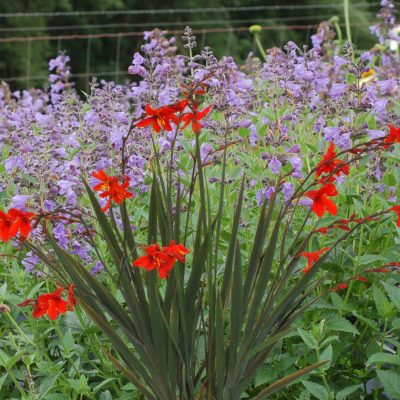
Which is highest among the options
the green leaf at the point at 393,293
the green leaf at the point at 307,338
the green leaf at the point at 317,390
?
the green leaf at the point at 393,293

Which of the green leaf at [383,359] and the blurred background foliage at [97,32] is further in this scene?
the blurred background foliage at [97,32]

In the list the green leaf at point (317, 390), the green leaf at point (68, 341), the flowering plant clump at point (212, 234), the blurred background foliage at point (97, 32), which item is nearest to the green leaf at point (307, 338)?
the flowering plant clump at point (212, 234)

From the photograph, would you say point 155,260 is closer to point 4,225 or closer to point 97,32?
point 4,225

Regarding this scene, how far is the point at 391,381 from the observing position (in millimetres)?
2371

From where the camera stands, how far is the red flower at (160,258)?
1923 millimetres

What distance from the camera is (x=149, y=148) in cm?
312

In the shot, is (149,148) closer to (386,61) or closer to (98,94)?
(98,94)

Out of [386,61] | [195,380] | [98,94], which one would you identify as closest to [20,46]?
[386,61]

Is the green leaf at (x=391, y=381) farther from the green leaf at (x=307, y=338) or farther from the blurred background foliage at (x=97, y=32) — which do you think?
the blurred background foliage at (x=97, y=32)

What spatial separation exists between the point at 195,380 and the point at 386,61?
3535 mm

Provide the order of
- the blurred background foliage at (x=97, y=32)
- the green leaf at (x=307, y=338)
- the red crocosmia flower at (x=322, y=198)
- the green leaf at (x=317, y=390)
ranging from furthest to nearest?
the blurred background foliage at (x=97, y=32) → the green leaf at (x=317, y=390) → the green leaf at (x=307, y=338) → the red crocosmia flower at (x=322, y=198)

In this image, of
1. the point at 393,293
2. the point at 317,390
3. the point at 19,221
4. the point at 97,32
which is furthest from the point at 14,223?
the point at 97,32

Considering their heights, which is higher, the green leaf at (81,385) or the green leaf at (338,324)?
the green leaf at (338,324)

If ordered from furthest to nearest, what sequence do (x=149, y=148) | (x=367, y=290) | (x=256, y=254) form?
1. (x=149, y=148)
2. (x=367, y=290)
3. (x=256, y=254)
